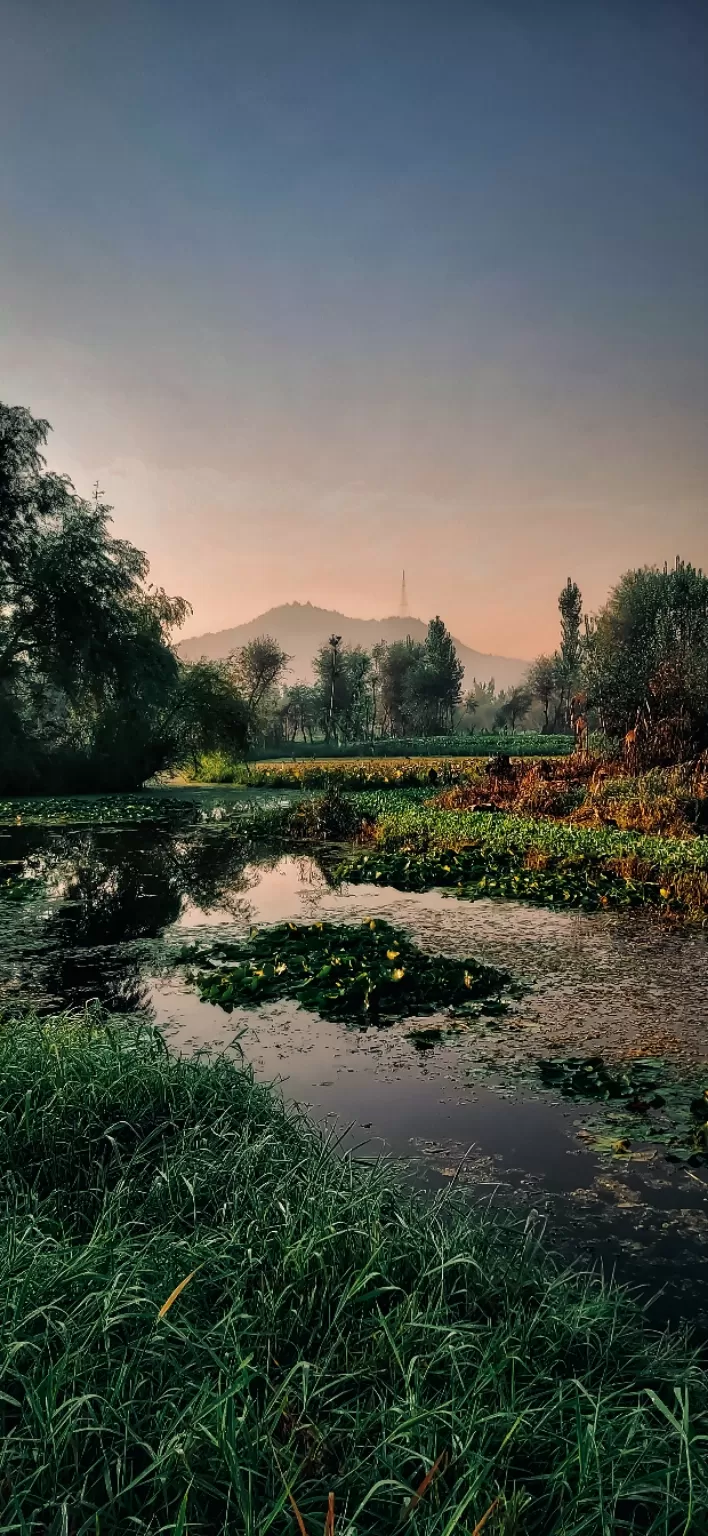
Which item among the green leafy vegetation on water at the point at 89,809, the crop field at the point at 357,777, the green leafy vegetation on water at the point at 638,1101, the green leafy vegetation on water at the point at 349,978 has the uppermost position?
the crop field at the point at 357,777

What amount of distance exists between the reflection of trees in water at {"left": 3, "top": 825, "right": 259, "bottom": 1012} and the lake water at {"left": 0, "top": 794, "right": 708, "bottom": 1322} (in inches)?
1.8

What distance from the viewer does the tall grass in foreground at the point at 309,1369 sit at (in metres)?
2.38

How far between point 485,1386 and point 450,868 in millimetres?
10890

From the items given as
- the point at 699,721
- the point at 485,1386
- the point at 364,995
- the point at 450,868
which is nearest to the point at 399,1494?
the point at 485,1386

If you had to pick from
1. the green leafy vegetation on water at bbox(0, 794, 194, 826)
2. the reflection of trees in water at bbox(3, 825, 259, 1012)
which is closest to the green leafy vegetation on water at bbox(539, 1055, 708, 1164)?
the reflection of trees in water at bbox(3, 825, 259, 1012)

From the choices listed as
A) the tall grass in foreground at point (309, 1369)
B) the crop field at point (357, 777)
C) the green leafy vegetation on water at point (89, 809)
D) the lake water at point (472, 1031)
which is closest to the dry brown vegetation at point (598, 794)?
the crop field at point (357, 777)

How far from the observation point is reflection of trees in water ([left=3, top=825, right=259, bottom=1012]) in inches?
340

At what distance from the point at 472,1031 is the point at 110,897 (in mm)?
7341

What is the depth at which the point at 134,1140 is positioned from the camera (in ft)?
15.3

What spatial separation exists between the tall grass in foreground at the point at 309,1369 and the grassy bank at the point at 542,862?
8.12 metres

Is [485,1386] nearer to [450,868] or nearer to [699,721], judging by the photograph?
[450,868]

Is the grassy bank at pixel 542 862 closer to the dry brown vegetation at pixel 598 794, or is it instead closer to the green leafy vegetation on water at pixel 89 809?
the dry brown vegetation at pixel 598 794

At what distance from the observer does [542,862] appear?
13.5m

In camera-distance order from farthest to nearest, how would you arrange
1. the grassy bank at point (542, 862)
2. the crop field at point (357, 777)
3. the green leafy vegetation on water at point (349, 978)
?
the crop field at point (357, 777) < the grassy bank at point (542, 862) < the green leafy vegetation on water at point (349, 978)
